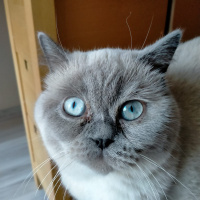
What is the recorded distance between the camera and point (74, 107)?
0.65 m

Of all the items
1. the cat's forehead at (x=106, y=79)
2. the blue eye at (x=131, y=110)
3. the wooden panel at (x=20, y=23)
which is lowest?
the blue eye at (x=131, y=110)

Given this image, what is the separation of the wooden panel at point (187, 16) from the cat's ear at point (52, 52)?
61 cm

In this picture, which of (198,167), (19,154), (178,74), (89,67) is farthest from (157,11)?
(19,154)

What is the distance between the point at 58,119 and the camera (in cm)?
66

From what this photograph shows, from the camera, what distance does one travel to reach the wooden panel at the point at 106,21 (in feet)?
2.87

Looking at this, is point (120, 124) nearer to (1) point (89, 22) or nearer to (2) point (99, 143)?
(2) point (99, 143)

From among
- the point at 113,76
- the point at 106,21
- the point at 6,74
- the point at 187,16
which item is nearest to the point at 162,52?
the point at 113,76

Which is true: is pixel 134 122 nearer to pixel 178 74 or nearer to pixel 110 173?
pixel 110 173

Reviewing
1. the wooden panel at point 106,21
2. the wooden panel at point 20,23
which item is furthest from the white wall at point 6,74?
the wooden panel at point 106,21

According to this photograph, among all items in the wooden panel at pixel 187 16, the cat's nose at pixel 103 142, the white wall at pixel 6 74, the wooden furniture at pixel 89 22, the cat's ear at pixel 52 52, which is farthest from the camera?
the white wall at pixel 6 74

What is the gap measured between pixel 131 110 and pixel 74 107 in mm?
152

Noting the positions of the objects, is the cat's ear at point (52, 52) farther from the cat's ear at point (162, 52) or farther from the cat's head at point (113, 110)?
the cat's ear at point (162, 52)

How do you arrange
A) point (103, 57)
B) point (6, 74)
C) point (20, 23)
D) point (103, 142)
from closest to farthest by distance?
point (103, 142) → point (103, 57) → point (20, 23) → point (6, 74)

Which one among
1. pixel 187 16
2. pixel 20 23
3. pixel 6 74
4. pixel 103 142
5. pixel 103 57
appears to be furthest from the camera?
pixel 6 74
